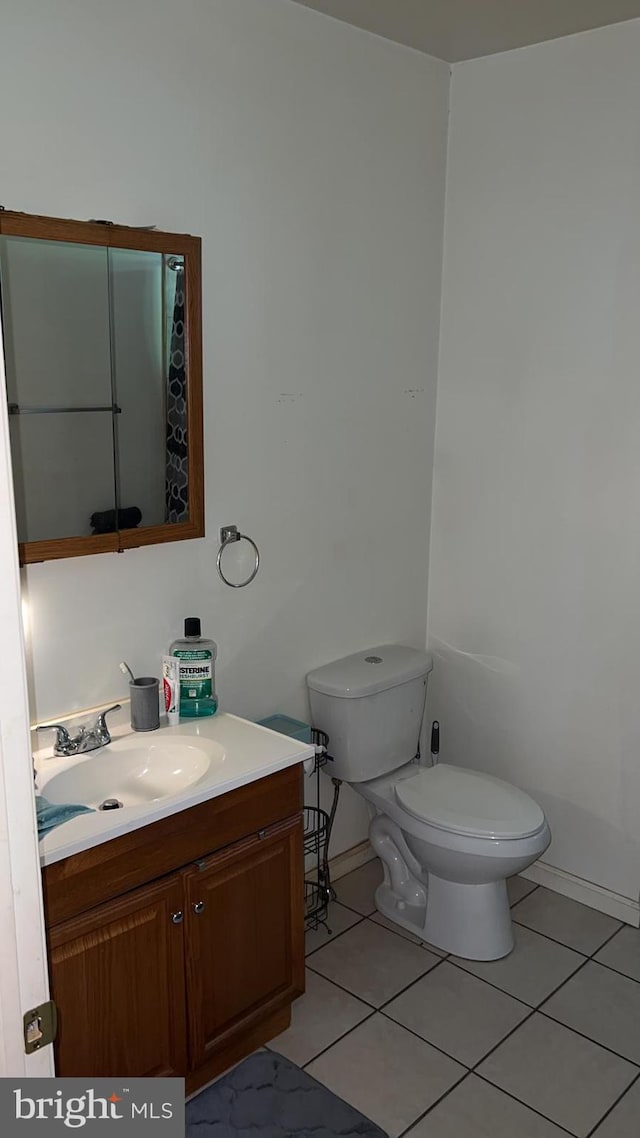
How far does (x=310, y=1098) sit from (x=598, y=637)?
151cm

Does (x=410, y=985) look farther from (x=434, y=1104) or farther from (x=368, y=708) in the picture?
(x=368, y=708)

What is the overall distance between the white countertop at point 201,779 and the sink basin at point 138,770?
0.01m

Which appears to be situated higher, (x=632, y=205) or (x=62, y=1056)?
(x=632, y=205)

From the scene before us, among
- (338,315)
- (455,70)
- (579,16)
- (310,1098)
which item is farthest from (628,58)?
(310,1098)

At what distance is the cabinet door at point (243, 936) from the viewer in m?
2.14

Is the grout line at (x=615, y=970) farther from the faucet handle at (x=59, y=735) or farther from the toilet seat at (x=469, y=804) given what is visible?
the faucet handle at (x=59, y=735)

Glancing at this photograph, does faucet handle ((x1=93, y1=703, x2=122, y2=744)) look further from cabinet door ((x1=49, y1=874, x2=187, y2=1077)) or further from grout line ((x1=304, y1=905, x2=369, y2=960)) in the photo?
grout line ((x1=304, y1=905, x2=369, y2=960))

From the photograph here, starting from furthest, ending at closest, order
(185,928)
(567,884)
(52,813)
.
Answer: (567,884) < (185,928) < (52,813)

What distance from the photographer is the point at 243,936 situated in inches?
88.4

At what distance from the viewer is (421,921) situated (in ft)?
9.48

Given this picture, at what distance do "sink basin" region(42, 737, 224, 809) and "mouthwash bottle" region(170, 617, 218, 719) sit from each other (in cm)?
15

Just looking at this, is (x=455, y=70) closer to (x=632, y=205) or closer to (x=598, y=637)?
(x=632, y=205)

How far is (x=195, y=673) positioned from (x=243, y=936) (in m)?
0.64

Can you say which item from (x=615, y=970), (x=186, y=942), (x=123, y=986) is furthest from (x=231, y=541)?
(x=615, y=970)
